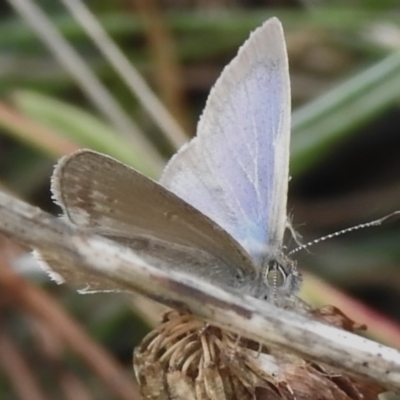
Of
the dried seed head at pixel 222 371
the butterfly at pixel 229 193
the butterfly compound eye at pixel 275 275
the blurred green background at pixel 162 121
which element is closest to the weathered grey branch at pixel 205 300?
the dried seed head at pixel 222 371

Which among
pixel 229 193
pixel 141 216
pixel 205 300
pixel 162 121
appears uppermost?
pixel 162 121

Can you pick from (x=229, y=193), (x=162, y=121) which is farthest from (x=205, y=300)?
(x=162, y=121)

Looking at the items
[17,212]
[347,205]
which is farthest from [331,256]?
[17,212]

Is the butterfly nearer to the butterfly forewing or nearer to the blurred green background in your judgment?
the butterfly forewing

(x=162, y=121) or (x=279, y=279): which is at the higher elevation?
(x=162, y=121)

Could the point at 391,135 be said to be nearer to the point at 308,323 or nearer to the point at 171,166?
the point at 171,166

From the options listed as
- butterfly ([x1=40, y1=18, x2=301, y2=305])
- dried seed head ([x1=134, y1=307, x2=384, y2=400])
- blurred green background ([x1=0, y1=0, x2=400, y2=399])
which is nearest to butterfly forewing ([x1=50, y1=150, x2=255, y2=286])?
butterfly ([x1=40, y1=18, x2=301, y2=305])

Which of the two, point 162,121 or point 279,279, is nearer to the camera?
point 279,279

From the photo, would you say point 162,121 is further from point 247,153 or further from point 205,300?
point 205,300
